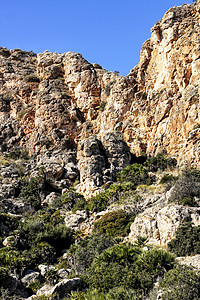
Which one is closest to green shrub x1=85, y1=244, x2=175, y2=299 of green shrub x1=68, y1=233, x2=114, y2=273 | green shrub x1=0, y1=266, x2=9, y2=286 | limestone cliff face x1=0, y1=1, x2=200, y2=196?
green shrub x1=68, y1=233, x2=114, y2=273

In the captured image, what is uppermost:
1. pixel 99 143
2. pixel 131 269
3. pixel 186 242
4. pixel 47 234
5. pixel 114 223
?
pixel 99 143

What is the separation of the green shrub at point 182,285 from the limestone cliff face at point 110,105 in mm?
22779

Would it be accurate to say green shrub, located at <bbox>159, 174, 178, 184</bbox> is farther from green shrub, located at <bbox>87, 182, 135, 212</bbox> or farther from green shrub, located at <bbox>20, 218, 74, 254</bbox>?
green shrub, located at <bbox>20, 218, 74, 254</bbox>

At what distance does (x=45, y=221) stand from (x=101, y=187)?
9.41m

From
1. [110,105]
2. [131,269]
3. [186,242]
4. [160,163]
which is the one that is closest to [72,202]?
[160,163]

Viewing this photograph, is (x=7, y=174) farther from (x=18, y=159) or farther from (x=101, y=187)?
(x=101, y=187)

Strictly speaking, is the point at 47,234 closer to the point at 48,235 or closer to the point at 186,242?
the point at 48,235

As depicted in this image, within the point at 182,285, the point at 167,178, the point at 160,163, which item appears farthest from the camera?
the point at 160,163

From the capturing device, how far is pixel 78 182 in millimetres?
46875

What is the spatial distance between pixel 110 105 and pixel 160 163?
17.1m

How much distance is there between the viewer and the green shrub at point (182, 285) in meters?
15.4

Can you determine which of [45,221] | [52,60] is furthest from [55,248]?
[52,60]

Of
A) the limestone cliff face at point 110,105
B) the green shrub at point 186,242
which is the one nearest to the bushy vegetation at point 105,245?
the green shrub at point 186,242

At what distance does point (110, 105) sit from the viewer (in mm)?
53438
